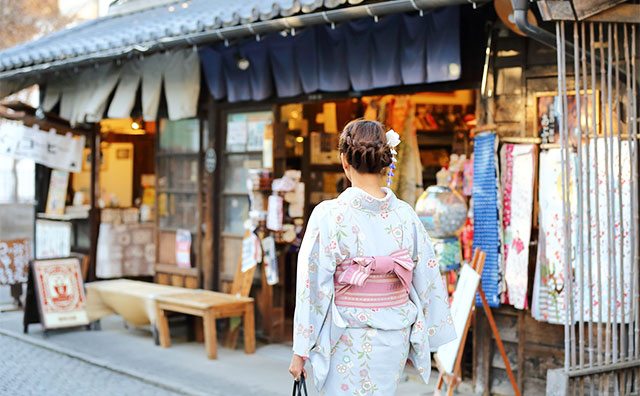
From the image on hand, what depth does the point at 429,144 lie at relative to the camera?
10.2m

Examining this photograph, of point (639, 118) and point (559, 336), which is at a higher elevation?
point (639, 118)

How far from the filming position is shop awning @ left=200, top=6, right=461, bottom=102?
308 inches

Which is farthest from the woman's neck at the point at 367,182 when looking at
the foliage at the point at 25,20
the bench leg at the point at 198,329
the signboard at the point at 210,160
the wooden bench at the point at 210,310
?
the foliage at the point at 25,20

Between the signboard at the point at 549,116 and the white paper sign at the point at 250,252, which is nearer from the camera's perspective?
the signboard at the point at 549,116

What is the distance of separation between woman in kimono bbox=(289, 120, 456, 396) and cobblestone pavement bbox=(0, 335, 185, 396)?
3.76 meters

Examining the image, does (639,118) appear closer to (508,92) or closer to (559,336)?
(508,92)

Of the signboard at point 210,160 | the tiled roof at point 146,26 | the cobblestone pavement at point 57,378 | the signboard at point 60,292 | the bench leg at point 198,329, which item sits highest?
the tiled roof at point 146,26

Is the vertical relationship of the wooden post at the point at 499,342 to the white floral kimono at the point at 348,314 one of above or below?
below

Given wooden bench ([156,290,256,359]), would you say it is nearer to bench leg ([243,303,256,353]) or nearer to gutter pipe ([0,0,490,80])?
bench leg ([243,303,256,353])

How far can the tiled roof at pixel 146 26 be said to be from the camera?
26.2 ft

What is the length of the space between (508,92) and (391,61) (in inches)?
50.0

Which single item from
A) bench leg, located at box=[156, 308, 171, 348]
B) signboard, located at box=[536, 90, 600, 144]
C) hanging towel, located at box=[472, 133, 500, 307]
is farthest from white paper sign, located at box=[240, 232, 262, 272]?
signboard, located at box=[536, 90, 600, 144]

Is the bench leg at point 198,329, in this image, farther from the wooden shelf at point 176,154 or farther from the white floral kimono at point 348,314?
the white floral kimono at point 348,314

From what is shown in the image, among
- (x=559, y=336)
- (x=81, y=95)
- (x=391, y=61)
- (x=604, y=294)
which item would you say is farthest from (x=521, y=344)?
(x=81, y=95)
